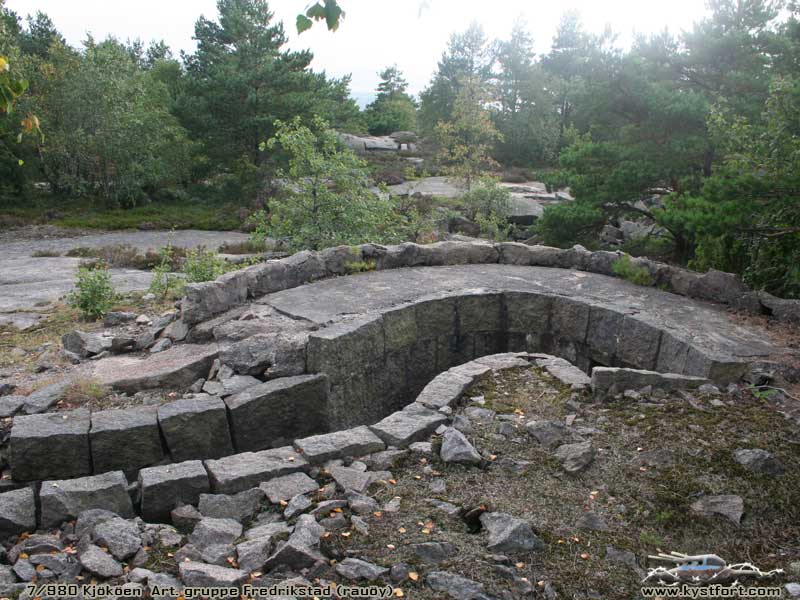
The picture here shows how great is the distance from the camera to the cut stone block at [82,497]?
3.54m

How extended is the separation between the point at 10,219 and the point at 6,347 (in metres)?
14.7

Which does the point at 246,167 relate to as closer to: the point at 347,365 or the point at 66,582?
the point at 347,365

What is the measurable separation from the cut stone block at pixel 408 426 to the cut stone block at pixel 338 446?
73 mm

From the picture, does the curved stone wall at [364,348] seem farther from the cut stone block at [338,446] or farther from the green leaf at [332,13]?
the green leaf at [332,13]

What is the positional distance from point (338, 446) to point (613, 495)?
1597mm

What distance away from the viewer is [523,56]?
40469 mm

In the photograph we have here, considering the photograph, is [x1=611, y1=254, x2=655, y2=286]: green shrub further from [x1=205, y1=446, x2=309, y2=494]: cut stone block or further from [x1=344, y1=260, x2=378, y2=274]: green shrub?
[x1=205, y1=446, x2=309, y2=494]: cut stone block

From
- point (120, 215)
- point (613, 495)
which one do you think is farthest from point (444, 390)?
point (120, 215)

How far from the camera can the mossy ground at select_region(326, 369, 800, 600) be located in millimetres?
3150

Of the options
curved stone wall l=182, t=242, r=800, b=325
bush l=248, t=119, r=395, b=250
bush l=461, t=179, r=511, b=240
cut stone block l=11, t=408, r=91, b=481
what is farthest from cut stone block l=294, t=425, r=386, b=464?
bush l=461, t=179, r=511, b=240

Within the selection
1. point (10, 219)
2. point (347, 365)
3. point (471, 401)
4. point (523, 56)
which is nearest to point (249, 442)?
point (347, 365)

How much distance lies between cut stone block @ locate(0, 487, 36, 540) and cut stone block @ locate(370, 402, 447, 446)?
196cm

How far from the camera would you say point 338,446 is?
414 cm

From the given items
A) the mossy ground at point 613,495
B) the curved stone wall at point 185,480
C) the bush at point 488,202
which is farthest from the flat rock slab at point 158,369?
the bush at point 488,202
